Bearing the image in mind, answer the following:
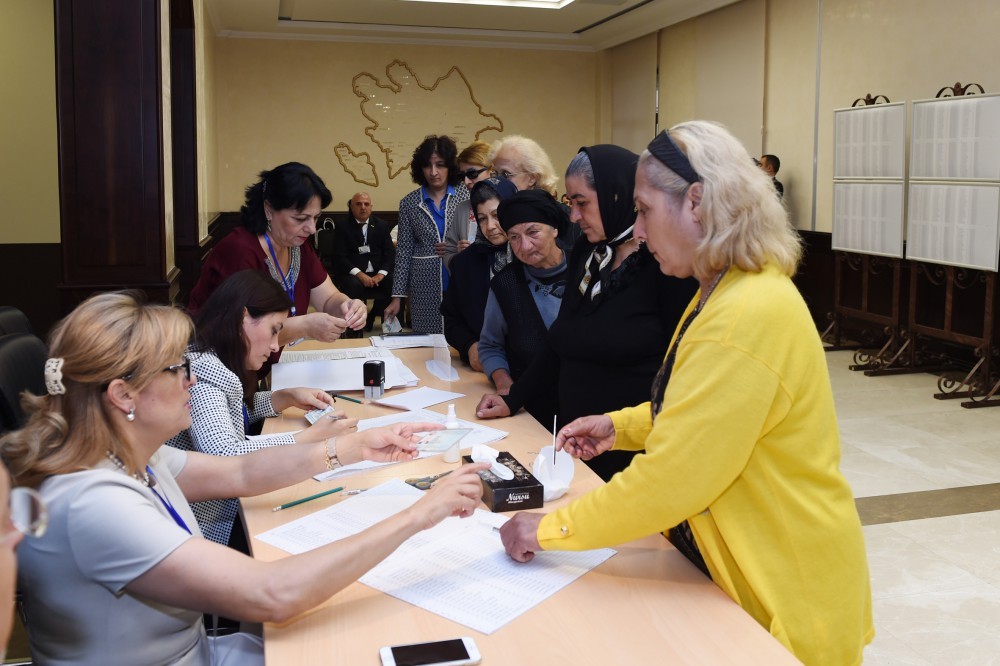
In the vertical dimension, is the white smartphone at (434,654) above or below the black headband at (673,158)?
below

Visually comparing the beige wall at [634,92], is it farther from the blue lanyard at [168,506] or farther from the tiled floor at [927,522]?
the blue lanyard at [168,506]

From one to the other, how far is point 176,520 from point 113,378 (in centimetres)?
33

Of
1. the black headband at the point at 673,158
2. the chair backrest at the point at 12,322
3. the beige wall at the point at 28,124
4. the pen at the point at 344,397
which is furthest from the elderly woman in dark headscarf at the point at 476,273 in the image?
the beige wall at the point at 28,124

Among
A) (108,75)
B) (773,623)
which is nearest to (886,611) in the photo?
(773,623)

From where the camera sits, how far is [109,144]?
4.36 metres

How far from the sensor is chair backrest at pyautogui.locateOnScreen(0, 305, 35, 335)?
2.83 m

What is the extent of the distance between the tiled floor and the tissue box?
5.37 feet

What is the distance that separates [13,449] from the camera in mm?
1559

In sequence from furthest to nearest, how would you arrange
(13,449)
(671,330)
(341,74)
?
1. (341,74)
2. (671,330)
3. (13,449)

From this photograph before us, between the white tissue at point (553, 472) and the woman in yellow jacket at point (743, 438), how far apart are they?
44cm

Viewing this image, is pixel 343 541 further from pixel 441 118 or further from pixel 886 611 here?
pixel 441 118

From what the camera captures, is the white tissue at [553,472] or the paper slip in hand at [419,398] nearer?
the white tissue at [553,472]

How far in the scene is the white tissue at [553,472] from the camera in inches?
85.2

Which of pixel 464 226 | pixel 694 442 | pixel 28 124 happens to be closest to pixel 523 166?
pixel 464 226
